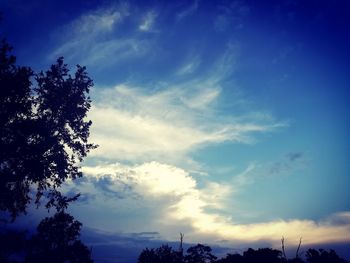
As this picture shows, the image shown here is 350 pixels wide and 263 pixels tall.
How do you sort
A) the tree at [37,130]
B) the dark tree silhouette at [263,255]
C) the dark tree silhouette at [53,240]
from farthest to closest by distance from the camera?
the dark tree silhouette at [263,255]
the dark tree silhouette at [53,240]
the tree at [37,130]

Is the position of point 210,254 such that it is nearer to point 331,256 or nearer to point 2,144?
point 331,256

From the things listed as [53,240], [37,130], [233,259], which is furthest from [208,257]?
[37,130]

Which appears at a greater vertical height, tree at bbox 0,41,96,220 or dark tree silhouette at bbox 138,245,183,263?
tree at bbox 0,41,96,220

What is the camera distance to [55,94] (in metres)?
22.2

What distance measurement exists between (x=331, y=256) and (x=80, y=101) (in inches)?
2865

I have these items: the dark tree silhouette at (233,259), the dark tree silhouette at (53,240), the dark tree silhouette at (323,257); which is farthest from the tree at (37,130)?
the dark tree silhouette at (323,257)

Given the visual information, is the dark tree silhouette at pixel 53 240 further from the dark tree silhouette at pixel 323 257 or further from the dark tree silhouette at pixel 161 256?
the dark tree silhouette at pixel 323 257

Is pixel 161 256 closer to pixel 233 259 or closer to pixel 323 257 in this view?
pixel 233 259

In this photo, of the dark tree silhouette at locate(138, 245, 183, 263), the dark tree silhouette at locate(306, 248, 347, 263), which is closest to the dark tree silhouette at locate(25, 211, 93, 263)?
the dark tree silhouette at locate(138, 245, 183, 263)

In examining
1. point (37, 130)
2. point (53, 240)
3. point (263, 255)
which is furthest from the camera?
point (263, 255)

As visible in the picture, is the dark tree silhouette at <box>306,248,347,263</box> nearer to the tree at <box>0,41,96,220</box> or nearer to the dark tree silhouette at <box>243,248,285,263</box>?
the dark tree silhouette at <box>243,248,285,263</box>

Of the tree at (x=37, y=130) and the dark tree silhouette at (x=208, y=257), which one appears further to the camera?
the dark tree silhouette at (x=208, y=257)

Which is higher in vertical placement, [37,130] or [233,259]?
[37,130]

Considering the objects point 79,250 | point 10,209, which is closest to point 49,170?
point 10,209
